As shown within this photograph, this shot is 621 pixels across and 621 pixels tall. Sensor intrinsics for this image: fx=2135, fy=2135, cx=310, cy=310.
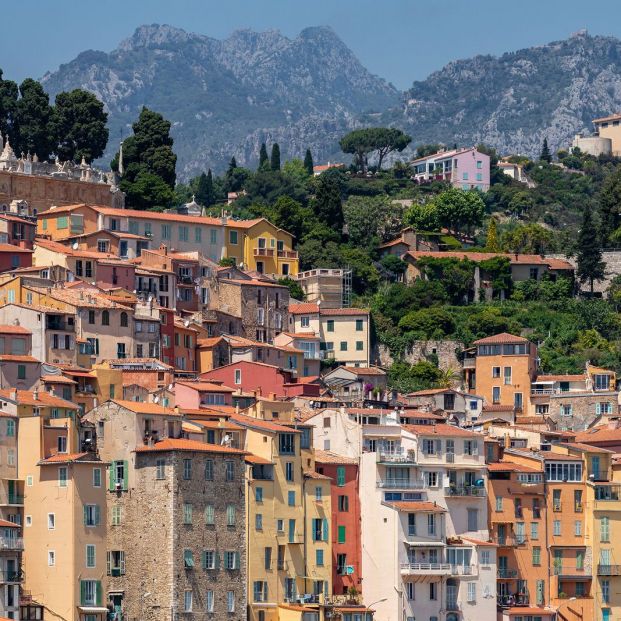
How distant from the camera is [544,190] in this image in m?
166

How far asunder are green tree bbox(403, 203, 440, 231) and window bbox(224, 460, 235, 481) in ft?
196

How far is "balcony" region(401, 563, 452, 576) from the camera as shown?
8088cm

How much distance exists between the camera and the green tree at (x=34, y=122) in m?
125

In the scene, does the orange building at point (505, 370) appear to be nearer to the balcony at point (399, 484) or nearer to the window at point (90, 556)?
the balcony at point (399, 484)

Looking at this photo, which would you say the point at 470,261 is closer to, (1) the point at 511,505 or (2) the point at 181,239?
(2) the point at 181,239

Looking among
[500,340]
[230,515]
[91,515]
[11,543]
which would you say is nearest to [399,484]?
[230,515]

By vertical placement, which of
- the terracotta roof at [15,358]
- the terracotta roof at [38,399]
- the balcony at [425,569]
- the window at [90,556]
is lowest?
the balcony at [425,569]

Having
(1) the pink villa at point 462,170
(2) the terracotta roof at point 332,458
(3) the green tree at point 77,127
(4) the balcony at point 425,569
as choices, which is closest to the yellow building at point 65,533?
(2) the terracotta roof at point 332,458

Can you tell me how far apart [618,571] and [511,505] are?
510 centimetres

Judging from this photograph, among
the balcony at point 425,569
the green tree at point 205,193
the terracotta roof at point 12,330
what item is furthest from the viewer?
the green tree at point 205,193

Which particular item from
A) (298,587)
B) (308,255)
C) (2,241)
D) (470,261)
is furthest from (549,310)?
(298,587)

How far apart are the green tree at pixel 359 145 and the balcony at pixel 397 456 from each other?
86.7 m

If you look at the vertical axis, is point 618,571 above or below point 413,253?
below

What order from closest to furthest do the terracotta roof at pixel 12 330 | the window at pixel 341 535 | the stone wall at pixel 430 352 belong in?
1. the window at pixel 341 535
2. the terracotta roof at pixel 12 330
3. the stone wall at pixel 430 352
